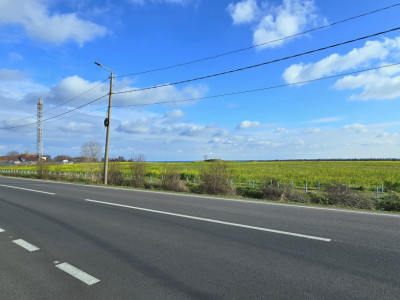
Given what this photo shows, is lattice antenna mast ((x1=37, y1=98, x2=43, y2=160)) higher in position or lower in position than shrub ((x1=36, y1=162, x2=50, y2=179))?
higher

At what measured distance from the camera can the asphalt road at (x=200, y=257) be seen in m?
3.27

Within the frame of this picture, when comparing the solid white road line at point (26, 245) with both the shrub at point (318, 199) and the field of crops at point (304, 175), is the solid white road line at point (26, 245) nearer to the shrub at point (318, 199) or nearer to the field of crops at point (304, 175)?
the shrub at point (318, 199)

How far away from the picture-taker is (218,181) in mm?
16516

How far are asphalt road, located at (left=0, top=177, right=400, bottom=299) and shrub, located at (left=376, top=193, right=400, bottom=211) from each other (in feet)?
15.3

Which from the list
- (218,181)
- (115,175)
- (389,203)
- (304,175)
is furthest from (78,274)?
(304,175)

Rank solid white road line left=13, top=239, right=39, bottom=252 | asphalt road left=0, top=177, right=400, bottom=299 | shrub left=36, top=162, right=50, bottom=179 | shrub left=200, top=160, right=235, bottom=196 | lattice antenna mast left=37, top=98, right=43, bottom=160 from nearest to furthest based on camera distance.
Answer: asphalt road left=0, top=177, right=400, bottom=299 < solid white road line left=13, top=239, right=39, bottom=252 < shrub left=200, top=160, right=235, bottom=196 < shrub left=36, top=162, right=50, bottom=179 < lattice antenna mast left=37, top=98, right=43, bottom=160

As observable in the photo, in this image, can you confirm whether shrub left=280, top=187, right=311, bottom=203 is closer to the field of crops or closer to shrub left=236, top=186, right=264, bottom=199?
shrub left=236, top=186, right=264, bottom=199

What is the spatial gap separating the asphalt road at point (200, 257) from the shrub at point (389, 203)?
465cm

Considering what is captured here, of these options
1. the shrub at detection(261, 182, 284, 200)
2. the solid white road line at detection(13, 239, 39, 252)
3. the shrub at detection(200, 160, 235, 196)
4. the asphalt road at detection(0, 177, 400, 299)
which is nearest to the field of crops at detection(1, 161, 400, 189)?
the shrub at detection(200, 160, 235, 196)

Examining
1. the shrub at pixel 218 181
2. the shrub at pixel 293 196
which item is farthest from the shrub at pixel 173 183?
the shrub at pixel 293 196

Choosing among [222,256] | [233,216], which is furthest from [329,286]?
[233,216]

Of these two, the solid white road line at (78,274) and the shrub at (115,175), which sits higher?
the shrub at (115,175)

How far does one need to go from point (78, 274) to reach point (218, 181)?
1308 cm

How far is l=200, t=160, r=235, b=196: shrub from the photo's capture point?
644 inches
